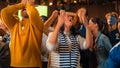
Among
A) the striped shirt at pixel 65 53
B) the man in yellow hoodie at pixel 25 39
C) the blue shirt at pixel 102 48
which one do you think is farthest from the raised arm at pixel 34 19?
the blue shirt at pixel 102 48

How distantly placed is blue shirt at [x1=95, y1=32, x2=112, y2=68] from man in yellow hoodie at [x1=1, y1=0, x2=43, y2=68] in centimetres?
97

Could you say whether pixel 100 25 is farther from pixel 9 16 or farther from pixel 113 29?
pixel 9 16

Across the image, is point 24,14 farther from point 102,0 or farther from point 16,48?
point 102,0

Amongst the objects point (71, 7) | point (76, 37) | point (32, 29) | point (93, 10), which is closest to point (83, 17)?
point (76, 37)

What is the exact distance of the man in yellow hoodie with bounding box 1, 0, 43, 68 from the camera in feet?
13.0

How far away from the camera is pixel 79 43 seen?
162 inches

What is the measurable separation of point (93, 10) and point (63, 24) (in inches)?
429

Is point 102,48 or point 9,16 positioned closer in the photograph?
point 9,16

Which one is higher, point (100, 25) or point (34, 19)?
point (34, 19)

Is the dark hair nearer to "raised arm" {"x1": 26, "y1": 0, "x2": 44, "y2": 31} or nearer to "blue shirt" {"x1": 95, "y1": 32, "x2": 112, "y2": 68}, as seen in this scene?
"blue shirt" {"x1": 95, "y1": 32, "x2": 112, "y2": 68}

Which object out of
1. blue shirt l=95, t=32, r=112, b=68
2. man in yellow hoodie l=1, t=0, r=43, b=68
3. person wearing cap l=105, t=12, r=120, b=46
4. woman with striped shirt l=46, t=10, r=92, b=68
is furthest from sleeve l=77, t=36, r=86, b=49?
person wearing cap l=105, t=12, r=120, b=46

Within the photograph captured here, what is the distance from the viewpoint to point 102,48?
465cm

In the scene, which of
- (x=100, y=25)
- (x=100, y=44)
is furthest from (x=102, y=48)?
(x=100, y=25)

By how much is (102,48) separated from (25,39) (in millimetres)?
1167
